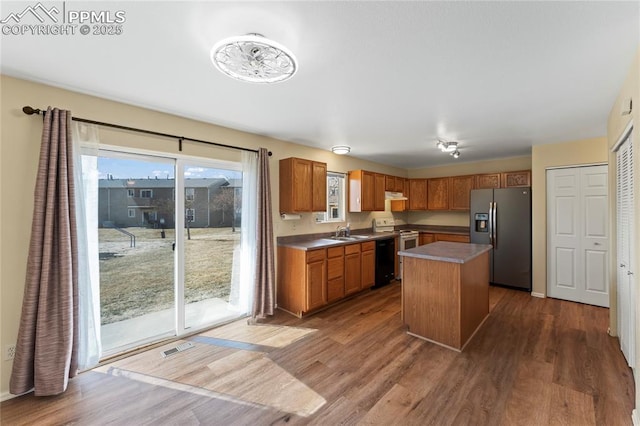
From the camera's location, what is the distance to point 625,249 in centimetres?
250

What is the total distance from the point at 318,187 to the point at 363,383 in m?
2.75

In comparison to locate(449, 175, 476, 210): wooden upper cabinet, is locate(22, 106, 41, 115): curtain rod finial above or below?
above

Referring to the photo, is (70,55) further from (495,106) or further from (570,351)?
(570,351)

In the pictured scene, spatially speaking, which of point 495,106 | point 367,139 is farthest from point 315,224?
point 495,106

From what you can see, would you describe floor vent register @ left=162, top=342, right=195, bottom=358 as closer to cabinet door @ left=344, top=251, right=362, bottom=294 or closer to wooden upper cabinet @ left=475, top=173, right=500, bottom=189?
cabinet door @ left=344, top=251, right=362, bottom=294

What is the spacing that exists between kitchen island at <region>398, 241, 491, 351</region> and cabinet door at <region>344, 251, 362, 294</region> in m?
1.14

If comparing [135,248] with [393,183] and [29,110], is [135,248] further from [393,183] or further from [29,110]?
[393,183]

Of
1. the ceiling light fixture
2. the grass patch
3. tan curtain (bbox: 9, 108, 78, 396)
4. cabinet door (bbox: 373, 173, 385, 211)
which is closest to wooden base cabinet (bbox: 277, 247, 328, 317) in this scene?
the grass patch

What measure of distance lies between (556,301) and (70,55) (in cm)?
624

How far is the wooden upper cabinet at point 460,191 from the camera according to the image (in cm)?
562

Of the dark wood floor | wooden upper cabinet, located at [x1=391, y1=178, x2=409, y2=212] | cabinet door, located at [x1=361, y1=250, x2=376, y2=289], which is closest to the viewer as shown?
the dark wood floor

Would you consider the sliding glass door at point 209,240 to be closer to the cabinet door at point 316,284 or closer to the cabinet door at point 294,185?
the cabinet door at point 294,185

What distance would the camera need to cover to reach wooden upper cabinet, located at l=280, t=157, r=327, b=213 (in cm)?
388

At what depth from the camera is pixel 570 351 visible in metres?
2.67
